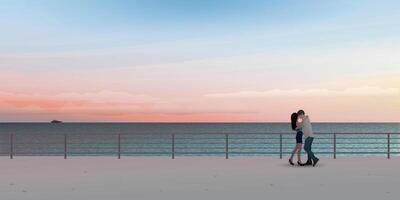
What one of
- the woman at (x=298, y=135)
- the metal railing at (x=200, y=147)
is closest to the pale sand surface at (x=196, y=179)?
the woman at (x=298, y=135)

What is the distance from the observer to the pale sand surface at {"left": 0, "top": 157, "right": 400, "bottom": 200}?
10867 mm

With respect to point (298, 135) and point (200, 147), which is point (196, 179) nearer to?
point (298, 135)

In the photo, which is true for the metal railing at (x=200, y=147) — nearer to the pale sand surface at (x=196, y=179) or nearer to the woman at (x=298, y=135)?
the pale sand surface at (x=196, y=179)

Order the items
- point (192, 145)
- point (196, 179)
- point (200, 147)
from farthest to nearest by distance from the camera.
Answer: point (192, 145), point (200, 147), point (196, 179)

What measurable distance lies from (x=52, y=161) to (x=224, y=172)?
6.60 m

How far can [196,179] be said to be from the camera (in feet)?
44.1

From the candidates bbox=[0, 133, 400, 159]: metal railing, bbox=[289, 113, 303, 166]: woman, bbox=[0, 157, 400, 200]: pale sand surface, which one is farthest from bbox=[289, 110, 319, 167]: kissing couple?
bbox=[0, 133, 400, 159]: metal railing

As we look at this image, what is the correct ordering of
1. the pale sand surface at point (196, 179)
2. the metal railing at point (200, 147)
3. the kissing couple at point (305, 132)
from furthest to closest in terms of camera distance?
the metal railing at point (200, 147) < the kissing couple at point (305, 132) < the pale sand surface at point (196, 179)

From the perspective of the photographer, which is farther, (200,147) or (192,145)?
(192,145)

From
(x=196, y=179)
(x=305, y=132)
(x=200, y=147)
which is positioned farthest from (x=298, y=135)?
(x=200, y=147)

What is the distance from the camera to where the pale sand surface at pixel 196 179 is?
1087 cm

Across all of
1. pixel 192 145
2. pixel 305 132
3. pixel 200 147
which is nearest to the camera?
pixel 305 132

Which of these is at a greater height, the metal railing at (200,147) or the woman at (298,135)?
the woman at (298,135)

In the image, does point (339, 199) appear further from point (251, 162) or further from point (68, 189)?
point (251, 162)
